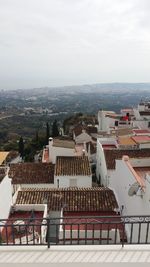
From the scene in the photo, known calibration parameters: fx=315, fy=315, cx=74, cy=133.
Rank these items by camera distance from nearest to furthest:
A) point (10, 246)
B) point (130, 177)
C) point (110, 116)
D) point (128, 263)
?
point (128, 263), point (10, 246), point (130, 177), point (110, 116)

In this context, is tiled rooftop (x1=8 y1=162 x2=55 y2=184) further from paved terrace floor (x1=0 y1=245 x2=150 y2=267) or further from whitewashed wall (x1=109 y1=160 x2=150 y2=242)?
paved terrace floor (x1=0 y1=245 x2=150 y2=267)

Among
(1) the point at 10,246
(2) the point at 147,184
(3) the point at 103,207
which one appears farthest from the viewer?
(3) the point at 103,207

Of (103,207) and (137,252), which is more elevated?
(137,252)

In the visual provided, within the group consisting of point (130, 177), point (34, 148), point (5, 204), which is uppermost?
point (130, 177)

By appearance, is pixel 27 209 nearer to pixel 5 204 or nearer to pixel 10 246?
pixel 5 204

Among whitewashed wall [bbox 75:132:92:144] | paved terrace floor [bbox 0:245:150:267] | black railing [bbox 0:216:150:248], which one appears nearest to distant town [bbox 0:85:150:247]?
black railing [bbox 0:216:150:248]

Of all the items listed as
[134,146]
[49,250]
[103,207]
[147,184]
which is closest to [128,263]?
[49,250]

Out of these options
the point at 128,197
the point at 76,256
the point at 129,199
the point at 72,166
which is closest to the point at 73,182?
the point at 72,166
